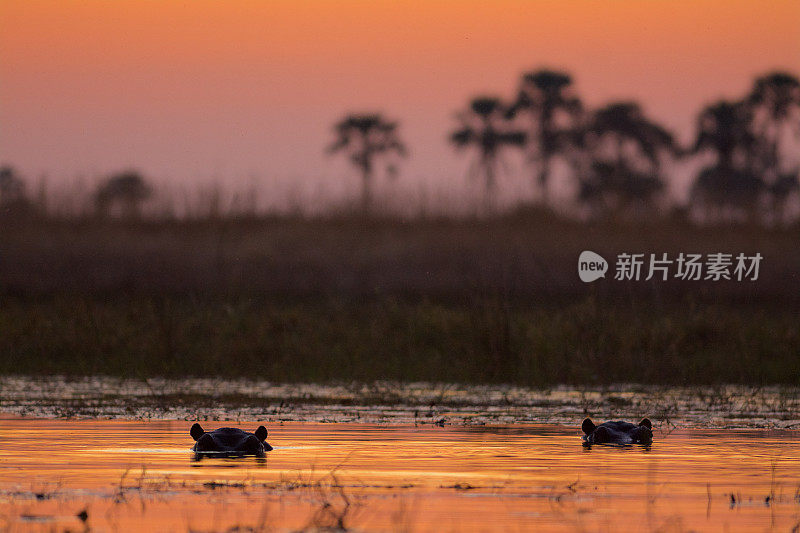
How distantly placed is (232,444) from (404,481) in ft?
7.18

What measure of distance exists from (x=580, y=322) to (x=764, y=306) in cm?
960

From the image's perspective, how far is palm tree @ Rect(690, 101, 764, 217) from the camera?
60375 millimetres

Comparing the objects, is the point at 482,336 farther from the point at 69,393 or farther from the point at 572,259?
the point at 572,259

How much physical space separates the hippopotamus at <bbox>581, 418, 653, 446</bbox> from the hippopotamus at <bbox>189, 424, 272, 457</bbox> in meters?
2.77

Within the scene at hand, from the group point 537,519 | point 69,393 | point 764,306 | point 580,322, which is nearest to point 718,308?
point 764,306

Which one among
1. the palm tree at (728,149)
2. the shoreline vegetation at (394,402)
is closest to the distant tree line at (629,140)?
the palm tree at (728,149)

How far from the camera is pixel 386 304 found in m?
28.5

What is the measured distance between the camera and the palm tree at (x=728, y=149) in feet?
198

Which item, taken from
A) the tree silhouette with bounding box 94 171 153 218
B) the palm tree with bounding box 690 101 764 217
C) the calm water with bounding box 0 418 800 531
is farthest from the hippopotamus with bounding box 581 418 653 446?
the palm tree with bounding box 690 101 764 217

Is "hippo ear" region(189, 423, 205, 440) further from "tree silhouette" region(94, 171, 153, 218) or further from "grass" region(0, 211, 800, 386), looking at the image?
"tree silhouette" region(94, 171, 153, 218)

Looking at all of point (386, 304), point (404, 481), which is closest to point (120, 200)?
point (386, 304)

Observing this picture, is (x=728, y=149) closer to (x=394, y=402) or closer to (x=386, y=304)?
(x=386, y=304)

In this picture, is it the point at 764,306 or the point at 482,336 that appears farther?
the point at 764,306

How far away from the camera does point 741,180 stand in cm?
6053
